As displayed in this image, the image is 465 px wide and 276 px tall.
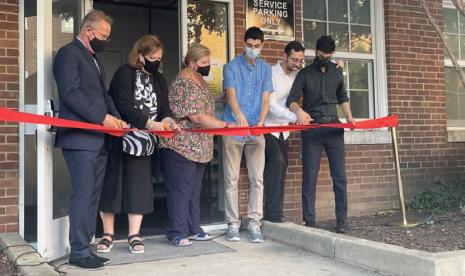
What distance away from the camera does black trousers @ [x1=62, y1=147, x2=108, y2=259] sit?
407 centimetres

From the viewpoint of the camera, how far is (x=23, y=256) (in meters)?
3.97

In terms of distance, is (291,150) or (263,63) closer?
(263,63)

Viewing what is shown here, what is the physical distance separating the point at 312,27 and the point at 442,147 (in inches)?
104

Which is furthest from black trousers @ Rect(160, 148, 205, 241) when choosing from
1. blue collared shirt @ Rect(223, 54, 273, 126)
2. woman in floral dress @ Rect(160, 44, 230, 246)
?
blue collared shirt @ Rect(223, 54, 273, 126)

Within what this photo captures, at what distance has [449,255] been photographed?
3971 mm

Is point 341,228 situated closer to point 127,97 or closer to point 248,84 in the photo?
point 248,84

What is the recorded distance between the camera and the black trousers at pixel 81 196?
4.07m

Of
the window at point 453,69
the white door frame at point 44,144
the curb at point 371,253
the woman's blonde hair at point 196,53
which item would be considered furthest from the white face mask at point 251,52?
the window at point 453,69

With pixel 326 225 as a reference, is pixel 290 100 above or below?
above

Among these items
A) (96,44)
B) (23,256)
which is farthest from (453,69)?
(23,256)

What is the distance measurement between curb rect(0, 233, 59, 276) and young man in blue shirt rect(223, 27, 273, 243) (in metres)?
2.00

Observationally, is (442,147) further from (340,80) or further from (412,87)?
(340,80)

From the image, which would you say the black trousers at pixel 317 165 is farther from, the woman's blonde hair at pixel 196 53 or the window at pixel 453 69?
the window at pixel 453 69

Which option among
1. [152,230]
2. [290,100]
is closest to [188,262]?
[152,230]
